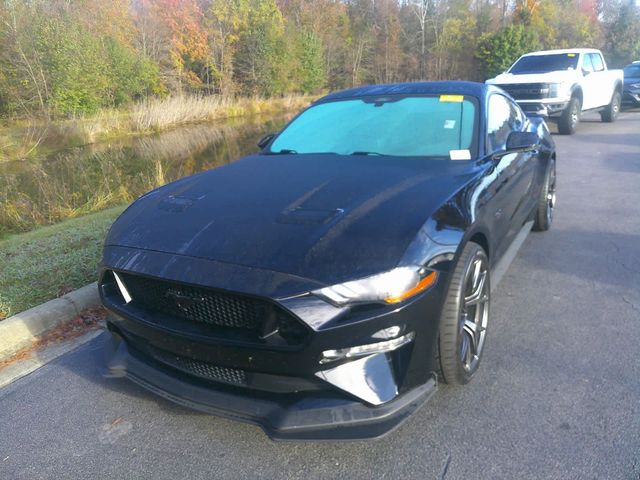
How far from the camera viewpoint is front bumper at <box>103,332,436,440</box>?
7.12ft

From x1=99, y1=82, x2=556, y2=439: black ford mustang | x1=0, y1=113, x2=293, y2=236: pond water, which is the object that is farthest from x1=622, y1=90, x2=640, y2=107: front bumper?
x1=99, y1=82, x2=556, y2=439: black ford mustang

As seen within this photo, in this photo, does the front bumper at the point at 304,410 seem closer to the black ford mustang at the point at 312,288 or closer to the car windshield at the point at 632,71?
the black ford mustang at the point at 312,288

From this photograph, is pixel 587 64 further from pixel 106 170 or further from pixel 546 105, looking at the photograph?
pixel 106 170

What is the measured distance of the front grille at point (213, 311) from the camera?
2.23 metres

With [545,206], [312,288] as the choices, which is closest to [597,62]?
[545,206]

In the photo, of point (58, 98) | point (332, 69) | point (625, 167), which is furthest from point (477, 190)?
point (332, 69)

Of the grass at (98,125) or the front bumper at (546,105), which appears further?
the grass at (98,125)

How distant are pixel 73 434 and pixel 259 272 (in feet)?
4.54

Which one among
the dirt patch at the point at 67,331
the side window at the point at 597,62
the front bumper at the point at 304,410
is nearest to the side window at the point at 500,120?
the front bumper at the point at 304,410

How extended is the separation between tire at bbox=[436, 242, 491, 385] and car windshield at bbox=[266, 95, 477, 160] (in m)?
0.87

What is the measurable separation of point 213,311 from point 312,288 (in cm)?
51

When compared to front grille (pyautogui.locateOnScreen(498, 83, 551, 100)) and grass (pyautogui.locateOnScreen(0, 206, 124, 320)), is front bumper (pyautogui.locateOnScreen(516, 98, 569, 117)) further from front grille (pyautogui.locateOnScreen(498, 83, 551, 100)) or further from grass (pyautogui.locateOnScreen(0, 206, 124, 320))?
grass (pyautogui.locateOnScreen(0, 206, 124, 320))

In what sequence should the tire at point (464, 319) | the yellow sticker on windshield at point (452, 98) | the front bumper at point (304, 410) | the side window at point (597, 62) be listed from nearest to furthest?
the front bumper at point (304, 410), the tire at point (464, 319), the yellow sticker on windshield at point (452, 98), the side window at point (597, 62)

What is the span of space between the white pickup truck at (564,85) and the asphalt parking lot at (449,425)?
332 inches
